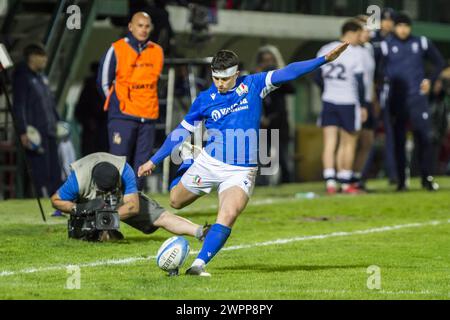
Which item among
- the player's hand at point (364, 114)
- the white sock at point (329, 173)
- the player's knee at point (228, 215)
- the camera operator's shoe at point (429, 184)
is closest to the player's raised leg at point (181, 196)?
the player's knee at point (228, 215)

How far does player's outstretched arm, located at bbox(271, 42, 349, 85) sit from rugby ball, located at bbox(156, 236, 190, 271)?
1.63 meters

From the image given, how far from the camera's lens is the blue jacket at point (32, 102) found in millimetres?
18422

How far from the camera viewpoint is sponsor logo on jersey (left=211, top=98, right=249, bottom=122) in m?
11.2

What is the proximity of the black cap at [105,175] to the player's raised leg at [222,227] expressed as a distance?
1720 mm

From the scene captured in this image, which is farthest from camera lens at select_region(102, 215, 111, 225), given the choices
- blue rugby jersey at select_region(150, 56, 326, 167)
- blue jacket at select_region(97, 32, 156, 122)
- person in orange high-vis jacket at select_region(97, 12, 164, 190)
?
blue jacket at select_region(97, 32, 156, 122)

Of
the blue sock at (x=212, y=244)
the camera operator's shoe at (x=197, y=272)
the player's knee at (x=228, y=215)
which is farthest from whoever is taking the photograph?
the player's knee at (x=228, y=215)

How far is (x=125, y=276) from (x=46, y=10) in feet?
37.2

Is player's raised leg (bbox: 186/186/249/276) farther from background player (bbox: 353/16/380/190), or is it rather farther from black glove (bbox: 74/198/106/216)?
background player (bbox: 353/16/380/190)

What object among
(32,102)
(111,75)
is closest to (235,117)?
(111,75)

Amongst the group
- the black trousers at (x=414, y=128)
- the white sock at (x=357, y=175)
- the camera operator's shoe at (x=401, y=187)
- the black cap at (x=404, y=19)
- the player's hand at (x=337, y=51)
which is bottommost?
the camera operator's shoe at (x=401, y=187)

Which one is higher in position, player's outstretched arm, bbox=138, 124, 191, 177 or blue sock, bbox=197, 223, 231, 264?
player's outstretched arm, bbox=138, 124, 191, 177

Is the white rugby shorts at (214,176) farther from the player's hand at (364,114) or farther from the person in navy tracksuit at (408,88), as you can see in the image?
the person in navy tracksuit at (408,88)

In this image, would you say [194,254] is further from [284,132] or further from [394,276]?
[284,132]

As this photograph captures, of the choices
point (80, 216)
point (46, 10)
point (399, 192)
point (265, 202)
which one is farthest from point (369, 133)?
point (80, 216)
